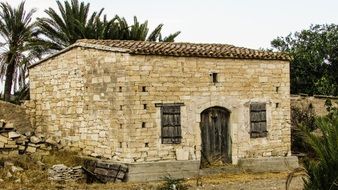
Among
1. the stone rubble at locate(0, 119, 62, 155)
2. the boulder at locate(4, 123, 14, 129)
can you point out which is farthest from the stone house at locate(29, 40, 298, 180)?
the boulder at locate(4, 123, 14, 129)

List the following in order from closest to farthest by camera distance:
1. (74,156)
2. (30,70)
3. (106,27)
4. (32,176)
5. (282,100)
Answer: (32,176) < (74,156) < (282,100) < (30,70) < (106,27)

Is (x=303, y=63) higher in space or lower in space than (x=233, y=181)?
higher

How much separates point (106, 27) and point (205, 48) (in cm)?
737

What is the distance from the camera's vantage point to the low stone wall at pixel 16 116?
659 inches

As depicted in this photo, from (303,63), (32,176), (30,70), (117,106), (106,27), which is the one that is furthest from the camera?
(303,63)

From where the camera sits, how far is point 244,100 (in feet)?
52.2

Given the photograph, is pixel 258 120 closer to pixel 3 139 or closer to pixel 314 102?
pixel 314 102

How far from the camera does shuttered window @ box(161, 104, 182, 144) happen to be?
1459cm

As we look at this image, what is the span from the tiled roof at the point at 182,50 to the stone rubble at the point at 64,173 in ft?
11.1

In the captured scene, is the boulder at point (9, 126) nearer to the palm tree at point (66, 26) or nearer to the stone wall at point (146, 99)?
the stone wall at point (146, 99)

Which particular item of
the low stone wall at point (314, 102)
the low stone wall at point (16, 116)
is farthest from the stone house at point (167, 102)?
the low stone wall at point (314, 102)

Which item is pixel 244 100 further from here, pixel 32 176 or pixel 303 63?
pixel 303 63

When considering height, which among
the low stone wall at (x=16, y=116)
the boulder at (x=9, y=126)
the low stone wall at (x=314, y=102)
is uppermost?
the low stone wall at (x=314, y=102)

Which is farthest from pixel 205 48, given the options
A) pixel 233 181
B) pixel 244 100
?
pixel 233 181
